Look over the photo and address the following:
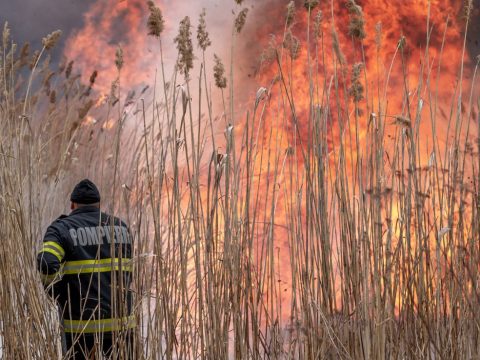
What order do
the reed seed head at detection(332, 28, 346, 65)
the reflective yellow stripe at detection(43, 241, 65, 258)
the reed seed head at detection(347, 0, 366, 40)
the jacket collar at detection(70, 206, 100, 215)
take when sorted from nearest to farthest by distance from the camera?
1. the reed seed head at detection(332, 28, 346, 65)
2. the reed seed head at detection(347, 0, 366, 40)
3. the reflective yellow stripe at detection(43, 241, 65, 258)
4. the jacket collar at detection(70, 206, 100, 215)

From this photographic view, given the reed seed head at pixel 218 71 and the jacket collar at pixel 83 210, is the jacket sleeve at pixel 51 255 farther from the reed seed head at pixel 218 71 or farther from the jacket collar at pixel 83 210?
the reed seed head at pixel 218 71

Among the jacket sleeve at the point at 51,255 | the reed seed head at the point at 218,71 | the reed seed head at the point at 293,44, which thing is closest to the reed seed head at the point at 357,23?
the reed seed head at the point at 293,44

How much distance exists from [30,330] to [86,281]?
0.93m

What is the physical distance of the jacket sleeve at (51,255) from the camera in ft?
9.80

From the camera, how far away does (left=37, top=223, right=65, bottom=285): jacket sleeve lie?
2986mm

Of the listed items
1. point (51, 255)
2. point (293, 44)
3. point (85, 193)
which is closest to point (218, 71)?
point (293, 44)

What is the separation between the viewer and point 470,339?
209 cm

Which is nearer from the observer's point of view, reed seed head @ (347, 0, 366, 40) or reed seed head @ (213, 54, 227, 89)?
reed seed head @ (347, 0, 366, 40)

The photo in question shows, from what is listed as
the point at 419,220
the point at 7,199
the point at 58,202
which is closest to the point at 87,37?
the point at 58,202

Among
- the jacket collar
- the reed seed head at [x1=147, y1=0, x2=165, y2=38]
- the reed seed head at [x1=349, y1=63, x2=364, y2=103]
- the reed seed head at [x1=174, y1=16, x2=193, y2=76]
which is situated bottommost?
the jacket collar

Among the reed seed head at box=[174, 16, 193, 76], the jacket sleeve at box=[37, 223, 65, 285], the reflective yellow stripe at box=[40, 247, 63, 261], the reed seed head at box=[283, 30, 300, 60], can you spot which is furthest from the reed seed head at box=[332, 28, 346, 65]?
the reflective yellow stripe at box=[40, 247, 63, 261]

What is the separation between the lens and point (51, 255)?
3.06 meters

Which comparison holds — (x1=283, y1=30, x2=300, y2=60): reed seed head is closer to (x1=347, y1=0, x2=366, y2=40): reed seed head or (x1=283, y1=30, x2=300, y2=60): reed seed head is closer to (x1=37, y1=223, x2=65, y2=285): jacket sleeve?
(x1=347, y1=0, x2=366, y2=40): reed seed head

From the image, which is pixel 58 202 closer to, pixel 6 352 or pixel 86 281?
pixel 86 281
